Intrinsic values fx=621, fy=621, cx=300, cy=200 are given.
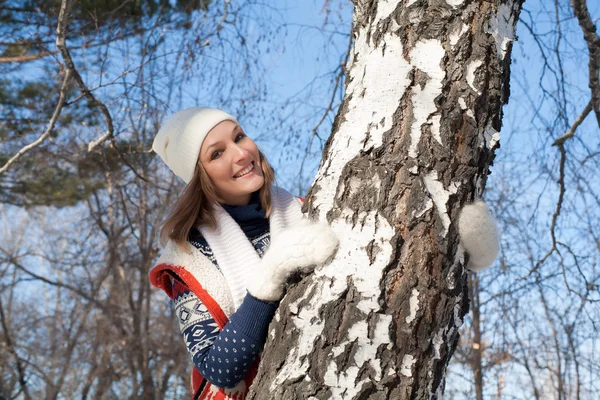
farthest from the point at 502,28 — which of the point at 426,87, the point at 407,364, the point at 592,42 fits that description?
the point at 592,42

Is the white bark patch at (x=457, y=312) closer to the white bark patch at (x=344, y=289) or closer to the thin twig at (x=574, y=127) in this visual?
the white bark patch at (x=344, y=289)

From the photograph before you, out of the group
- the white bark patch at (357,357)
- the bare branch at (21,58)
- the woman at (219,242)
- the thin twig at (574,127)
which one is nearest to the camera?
the white bark patch at (357,357)

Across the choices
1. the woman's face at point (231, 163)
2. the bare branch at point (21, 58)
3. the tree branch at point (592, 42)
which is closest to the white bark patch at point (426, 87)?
the woman's face at point (231, 163)

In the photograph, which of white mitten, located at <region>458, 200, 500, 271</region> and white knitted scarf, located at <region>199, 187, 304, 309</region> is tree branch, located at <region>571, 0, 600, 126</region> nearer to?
white knitted scarf, located at <region>199, 187, 304, 309</region>

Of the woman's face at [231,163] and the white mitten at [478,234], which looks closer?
the white mitten at [478,234]

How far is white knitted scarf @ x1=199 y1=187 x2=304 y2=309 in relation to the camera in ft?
5.53

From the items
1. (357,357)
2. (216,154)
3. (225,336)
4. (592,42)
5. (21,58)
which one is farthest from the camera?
(21,58)

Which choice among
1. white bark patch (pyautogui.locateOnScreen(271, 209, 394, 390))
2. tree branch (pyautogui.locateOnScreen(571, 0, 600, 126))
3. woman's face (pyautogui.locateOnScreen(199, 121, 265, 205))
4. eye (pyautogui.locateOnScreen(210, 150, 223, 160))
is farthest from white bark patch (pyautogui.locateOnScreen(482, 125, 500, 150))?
tree branch (pyautogui.locateOnScreen(571, 0, 600, 126))

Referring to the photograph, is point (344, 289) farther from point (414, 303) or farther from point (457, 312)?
point (457, 312)

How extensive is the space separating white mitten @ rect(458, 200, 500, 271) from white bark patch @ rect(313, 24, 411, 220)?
0.23 metres

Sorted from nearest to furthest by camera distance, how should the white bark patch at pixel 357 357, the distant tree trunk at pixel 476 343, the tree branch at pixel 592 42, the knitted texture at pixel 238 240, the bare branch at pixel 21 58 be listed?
1. the white bark patch at pixel 357 357
2. the knitted texture at pixel 238 240
3. the tree branch at pixel 592 42
4. the bare branch at pixel 21 58
5. the distant tree trunk at pixel 476 343

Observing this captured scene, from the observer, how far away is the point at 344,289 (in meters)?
1.14

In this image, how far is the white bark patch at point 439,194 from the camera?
1.17m

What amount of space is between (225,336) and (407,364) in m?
0.51
